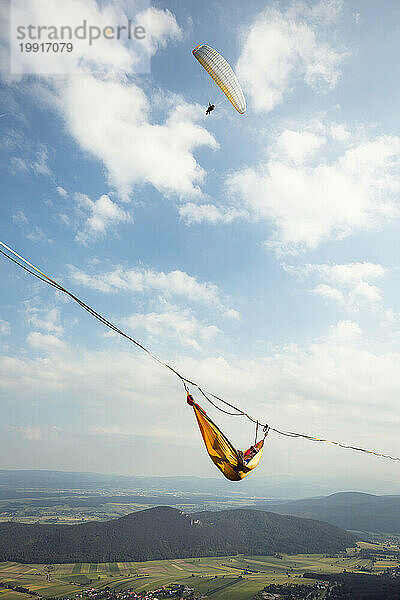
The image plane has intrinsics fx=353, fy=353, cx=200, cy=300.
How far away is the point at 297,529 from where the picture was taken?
136 metres

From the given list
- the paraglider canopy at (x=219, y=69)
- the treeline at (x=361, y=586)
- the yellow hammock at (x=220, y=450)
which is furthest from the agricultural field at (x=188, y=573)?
the paraglider canopy at (x=219, y=69)

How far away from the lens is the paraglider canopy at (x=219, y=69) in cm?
1405

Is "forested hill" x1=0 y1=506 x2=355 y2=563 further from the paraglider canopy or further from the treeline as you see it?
the paraglider canopy

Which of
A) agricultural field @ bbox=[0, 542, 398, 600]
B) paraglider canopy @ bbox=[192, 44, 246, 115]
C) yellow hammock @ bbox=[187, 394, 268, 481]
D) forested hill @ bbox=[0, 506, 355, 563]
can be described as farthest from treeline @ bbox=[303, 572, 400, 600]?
paraglider canopy @ bbox=[192, 44, 246, 115]

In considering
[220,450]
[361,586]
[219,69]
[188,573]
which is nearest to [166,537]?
[188,573]

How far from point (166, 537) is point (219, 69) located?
5542 inches

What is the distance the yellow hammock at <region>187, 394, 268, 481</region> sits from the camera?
7.61 m

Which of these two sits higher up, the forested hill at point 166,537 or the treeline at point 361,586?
the treeline at point 361,586

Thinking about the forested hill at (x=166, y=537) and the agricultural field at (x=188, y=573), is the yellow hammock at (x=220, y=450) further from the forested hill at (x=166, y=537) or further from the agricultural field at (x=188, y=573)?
the forested hill at (x=166, y=537)

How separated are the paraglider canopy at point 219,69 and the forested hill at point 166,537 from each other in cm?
12222

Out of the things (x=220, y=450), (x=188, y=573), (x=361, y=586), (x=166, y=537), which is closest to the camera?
(x=220, y=450)

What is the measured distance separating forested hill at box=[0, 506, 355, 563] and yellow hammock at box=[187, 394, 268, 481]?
119m

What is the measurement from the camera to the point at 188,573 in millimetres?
88688

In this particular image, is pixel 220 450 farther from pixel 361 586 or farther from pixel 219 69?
pixel 361 586
